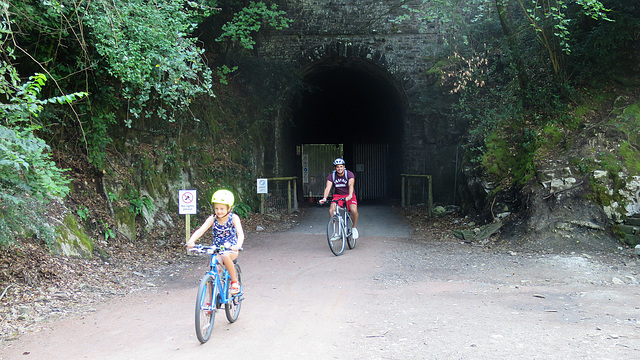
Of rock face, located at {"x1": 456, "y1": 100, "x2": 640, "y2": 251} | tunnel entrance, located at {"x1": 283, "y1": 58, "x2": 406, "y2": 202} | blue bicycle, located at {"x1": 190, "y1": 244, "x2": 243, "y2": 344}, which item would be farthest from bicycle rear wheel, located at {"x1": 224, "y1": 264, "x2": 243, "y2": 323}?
tunnel entrance, located at {"x1": 283, "y1": 58, "x2": 406, "y2": 202}

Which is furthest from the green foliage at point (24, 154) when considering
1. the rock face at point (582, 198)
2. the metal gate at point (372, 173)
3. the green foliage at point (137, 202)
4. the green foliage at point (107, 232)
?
the metal gate at point (372, 173)

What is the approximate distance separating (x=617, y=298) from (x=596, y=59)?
23.4 ft

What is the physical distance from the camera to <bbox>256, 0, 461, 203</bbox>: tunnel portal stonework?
15.8 metres

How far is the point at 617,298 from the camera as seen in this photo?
5.66 meters

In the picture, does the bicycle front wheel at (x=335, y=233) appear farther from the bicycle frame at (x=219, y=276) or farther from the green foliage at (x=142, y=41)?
the bicycle frame at (x=219, y=276)

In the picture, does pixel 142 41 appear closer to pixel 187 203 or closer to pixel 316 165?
pixel 187 203

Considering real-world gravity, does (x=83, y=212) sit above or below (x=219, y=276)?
above

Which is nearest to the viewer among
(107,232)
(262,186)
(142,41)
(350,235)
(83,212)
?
(142,41)

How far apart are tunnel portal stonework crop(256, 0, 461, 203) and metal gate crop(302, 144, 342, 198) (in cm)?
534

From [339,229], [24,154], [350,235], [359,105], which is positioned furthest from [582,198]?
[359,105]

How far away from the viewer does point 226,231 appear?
16.1 ft

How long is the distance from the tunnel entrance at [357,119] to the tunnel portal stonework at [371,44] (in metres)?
0.50

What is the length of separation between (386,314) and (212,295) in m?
1.86

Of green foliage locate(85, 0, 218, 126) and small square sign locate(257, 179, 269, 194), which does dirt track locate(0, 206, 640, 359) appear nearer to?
green foliage locate(85, 0, 218, 126)
